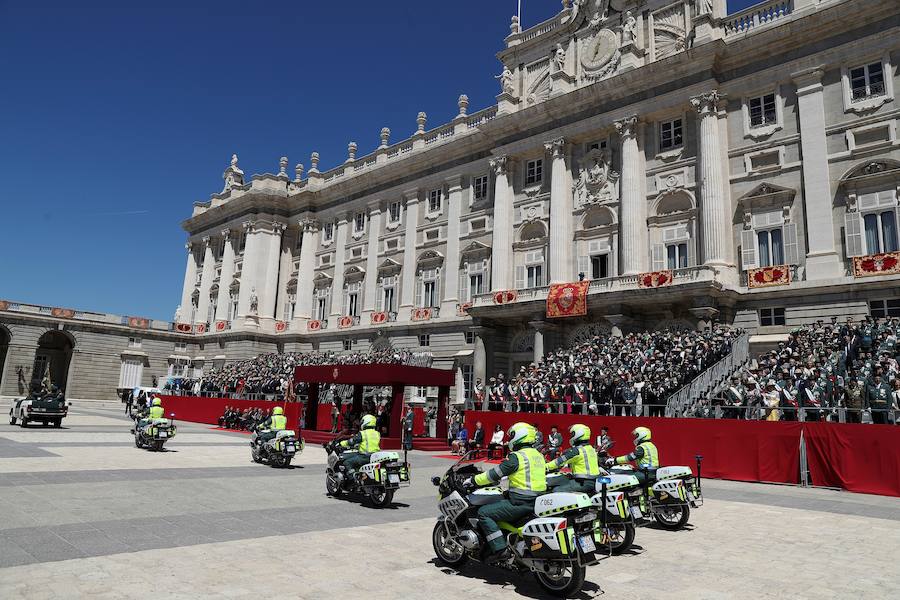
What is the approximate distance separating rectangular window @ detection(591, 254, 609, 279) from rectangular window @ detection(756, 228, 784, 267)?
24.4 ft

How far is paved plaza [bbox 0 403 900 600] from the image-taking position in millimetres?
6316

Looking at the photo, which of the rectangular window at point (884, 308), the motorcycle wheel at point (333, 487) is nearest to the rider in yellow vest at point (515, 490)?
the motorcycle wheel at point (333, 487)

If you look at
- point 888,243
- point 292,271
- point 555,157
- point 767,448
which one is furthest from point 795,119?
point 292,271

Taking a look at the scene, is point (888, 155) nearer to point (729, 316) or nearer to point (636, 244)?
point (729, 316)

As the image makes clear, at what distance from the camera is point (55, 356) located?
54969mm

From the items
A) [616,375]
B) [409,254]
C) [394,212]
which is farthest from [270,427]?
[394,212]

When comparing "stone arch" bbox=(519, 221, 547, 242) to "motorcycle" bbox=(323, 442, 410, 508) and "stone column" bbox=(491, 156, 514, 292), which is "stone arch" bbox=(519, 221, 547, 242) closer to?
"stone column" bbox=(491, 156, 514, 292)

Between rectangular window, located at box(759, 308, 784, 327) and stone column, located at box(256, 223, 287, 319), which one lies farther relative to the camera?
stone column, located at box(256, 223, 287, 319)

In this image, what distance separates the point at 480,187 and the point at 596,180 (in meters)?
8.81

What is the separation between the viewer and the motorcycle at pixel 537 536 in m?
6.42

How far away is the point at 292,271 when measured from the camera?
52.9 metres

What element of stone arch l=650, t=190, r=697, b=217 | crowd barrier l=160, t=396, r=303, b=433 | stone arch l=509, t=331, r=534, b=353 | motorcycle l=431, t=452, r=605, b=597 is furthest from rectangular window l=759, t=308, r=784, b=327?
motorcycle l=431, t=452, r=605, b=597

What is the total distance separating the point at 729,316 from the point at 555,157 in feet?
43.0

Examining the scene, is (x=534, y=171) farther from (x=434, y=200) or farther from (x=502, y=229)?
(x=434, y=200)
